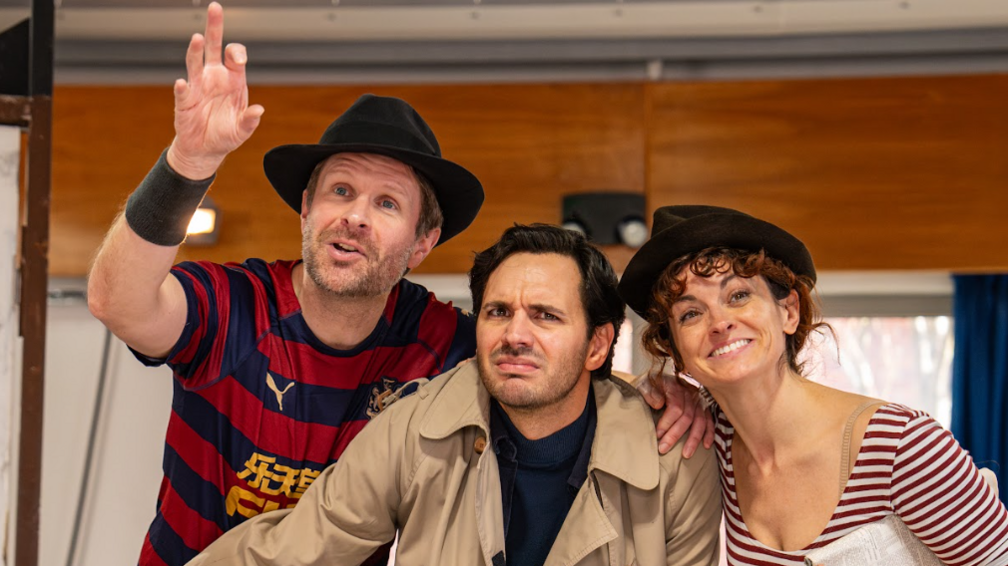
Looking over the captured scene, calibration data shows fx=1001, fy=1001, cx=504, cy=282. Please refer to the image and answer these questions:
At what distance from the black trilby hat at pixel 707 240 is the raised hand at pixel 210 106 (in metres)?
0.85

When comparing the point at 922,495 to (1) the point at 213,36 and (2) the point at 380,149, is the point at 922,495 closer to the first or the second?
(2) the point at 380,149

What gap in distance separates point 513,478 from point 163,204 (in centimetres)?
92

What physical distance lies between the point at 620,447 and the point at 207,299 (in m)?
0.95

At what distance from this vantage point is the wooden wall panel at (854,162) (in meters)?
4.38

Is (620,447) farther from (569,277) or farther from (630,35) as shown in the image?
(630,35)

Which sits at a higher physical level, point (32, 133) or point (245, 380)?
point (32, 133)

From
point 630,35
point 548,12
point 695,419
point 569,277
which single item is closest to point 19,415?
point 569,277

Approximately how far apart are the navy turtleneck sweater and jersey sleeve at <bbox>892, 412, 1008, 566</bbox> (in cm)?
64

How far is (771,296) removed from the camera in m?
2.07

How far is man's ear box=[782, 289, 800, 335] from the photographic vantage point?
210 cm

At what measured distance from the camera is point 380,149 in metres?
2.26

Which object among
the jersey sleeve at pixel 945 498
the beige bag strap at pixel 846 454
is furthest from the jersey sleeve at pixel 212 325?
the jersey sleeve at pixel 945 498

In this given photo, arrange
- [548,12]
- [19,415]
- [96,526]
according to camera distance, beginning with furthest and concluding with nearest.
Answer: [548,12] → [96,526] → [19,415]

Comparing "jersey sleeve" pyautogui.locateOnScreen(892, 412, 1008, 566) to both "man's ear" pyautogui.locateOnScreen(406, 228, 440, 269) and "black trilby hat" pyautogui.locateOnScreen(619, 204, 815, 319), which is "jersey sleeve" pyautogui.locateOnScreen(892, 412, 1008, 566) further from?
"man's ear" pyautogui.locateOnScreen(406, 228, 440, 269)
